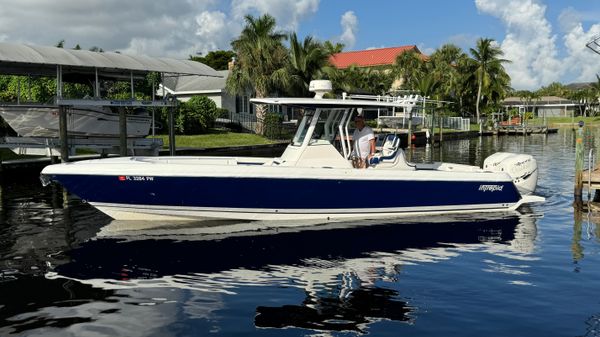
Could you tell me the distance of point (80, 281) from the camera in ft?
28.5

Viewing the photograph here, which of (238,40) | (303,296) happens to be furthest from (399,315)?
(238,40)

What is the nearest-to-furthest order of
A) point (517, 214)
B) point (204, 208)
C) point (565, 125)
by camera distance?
point (204, 208), point (517, 214), point (565, 125)

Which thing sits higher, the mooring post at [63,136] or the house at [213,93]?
the house at [213,93]

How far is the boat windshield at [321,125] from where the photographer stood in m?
12.9

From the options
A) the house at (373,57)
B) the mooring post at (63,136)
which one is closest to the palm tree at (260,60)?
the mooring post at (63,136)

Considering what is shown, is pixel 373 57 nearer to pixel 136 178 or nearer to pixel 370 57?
pixel 370 57

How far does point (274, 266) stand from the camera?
31.6ft

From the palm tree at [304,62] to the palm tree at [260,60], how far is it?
1504mm

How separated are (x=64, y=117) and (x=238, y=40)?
69.8 ft

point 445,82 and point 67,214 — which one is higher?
point 445,82

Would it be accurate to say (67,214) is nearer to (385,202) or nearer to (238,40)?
(385,202)

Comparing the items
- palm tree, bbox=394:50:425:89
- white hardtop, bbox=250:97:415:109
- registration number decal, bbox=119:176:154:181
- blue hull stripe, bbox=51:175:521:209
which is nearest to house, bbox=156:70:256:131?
palm tree, bbox=394:50:425:89

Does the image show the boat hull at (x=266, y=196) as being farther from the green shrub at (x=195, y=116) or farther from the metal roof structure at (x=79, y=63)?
the green shrub at (x=195, y=116)

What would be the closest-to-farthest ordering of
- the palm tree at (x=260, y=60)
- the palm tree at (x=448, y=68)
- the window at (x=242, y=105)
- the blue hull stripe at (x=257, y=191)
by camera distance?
the blue hull stripe at (x=257, y=191)
the palm tree at (x=260, y=60)
the window at (x=242, y=105)
the palm tree at (x=448, y=68)
